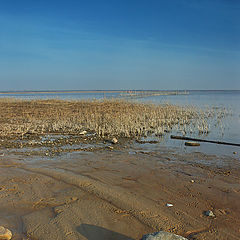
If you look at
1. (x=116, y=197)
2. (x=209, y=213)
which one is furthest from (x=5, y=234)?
(x=209, y=213)

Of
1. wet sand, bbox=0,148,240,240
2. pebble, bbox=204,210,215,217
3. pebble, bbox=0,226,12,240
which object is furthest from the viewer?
pebble, bbox=204,210,215,217

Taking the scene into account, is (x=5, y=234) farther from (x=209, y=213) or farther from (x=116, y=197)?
(x=209, y=213)

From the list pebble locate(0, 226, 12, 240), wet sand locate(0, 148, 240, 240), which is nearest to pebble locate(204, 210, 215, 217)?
wet sand locate(0, 148, 240, 240)

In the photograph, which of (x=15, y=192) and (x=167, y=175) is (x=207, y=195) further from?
(x=15, y=192)

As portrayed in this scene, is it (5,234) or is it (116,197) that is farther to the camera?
(116,197)

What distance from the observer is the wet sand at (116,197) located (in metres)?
4.05

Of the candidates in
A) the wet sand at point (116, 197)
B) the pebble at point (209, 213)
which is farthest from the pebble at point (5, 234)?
the pebble at point (209, 213)

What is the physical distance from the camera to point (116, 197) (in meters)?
5.22

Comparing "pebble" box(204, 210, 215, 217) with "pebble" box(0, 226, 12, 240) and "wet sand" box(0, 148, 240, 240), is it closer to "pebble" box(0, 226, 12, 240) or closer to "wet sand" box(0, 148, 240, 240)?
"wet sand" box(0, 148, 240, 240)

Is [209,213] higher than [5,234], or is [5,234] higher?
[5,234]

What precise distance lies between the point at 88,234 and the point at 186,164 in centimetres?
483

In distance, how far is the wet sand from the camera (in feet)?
13.3

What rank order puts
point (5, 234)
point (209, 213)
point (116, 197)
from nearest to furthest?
point (5, 234), point (209, 213), point (116, 197)

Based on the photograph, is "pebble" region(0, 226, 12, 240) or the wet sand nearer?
"pebble" region(0, 226, 12, 240)
